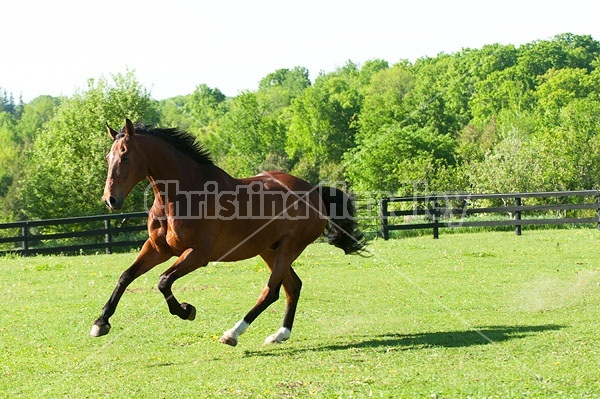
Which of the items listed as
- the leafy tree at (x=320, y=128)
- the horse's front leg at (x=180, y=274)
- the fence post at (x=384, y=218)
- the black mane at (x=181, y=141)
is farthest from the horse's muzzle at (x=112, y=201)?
the leafy tree at (x=320, y=128)

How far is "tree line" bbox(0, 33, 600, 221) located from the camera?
48688 mm

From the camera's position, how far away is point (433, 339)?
9.22 meters

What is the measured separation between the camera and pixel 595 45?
118 meters

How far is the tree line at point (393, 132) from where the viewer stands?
4869cm

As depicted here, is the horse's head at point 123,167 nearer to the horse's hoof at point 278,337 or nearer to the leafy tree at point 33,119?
the horse's hoof at point 278,337

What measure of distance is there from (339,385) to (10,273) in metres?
13.2

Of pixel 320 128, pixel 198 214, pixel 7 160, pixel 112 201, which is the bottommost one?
pixel 198 214

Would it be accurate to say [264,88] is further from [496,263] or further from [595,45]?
[496,263]

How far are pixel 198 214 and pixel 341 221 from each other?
3.11m

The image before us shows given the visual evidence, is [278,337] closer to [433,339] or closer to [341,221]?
[433,339]

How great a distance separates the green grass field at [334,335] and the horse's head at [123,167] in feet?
5.97

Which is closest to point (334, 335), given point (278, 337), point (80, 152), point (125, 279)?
point (278, 337)

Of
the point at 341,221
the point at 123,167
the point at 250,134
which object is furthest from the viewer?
the point at 250,134

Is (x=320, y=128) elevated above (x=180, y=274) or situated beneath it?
elevated above
